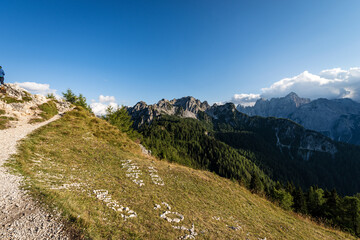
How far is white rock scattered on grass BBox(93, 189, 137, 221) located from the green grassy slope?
0.21 feet

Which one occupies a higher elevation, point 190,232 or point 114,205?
point 114,205

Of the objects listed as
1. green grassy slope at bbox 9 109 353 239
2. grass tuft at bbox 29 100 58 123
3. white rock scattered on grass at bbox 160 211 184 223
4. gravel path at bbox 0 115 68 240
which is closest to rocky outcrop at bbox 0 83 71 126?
grass tuft at bbox 29 100 58 123

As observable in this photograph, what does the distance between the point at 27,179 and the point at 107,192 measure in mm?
5161

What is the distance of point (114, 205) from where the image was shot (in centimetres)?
914

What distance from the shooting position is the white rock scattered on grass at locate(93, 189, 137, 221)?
8.55 metres

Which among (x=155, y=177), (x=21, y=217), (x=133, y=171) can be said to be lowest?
(x=155, y=177)

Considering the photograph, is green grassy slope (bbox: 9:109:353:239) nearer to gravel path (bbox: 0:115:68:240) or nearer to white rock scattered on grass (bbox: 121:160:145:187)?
white rock scattered on grass (bbox: 121:160:145:187)

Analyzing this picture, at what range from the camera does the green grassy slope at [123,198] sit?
7441mm

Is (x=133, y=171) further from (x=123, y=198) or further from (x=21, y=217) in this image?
(x=21, y=217)

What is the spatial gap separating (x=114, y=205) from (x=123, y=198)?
1.41m

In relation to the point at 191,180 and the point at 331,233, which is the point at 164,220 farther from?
the point at 331,233

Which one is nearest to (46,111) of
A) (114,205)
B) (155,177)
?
(155,177)

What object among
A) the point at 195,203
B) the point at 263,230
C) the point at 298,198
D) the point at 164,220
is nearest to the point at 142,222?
the point at 164,220

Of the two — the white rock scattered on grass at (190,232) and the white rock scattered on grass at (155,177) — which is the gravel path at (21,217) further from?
the white rock scattered on grass at (155,177)
